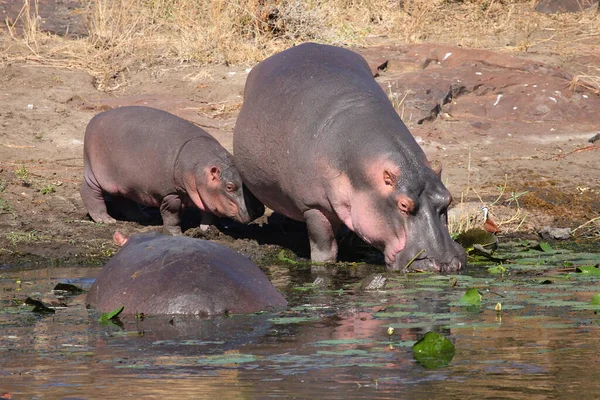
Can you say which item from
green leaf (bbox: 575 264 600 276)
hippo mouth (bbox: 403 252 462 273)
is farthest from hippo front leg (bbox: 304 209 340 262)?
green leaf (bbox: 575 264 600 276)

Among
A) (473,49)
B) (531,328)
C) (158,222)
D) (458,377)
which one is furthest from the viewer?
(473,49)

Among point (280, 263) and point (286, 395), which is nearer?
point (286, 395)

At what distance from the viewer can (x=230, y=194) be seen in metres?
9.10

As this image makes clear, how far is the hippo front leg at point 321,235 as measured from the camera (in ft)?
25.4

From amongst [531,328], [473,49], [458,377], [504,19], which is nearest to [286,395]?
[458,377]

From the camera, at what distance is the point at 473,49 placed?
1342cm

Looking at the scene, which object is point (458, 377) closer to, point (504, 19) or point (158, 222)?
point (158, 222)

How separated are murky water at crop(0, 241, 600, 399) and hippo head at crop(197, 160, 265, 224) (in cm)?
237

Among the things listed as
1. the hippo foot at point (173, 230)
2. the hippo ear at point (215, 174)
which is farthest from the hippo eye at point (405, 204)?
the hippo foot at point (173, 230)

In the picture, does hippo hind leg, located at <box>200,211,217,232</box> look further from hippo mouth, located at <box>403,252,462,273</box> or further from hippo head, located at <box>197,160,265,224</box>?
hippo mouth, located at <box>403,252,462,273</box>

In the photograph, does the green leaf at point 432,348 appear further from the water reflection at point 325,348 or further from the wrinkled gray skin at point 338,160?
the wrinkled gray skin at point 338,160

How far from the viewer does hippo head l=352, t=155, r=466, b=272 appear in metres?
6.98

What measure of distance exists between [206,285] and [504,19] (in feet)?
35.5

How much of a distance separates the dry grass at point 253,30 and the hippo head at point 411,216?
6.43 meters
